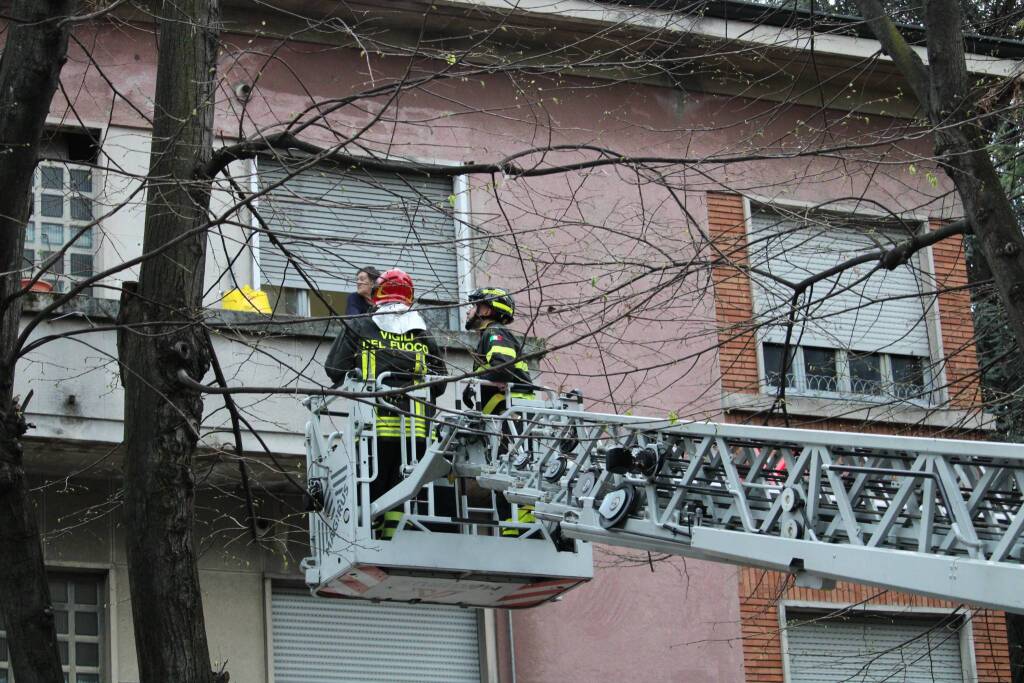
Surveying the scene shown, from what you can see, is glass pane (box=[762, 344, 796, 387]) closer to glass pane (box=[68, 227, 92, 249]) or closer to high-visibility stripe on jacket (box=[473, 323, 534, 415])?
high-visibility stripe on jacket (box=[473, 323, 534, 415])

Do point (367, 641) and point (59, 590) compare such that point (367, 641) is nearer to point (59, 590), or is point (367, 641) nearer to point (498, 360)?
point (59, 590)

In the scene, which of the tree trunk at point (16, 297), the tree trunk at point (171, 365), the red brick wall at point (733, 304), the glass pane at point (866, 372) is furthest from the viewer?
the glass pane at point (866, 372)

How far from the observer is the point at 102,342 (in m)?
12.0

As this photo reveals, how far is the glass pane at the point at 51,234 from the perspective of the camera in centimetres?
1301

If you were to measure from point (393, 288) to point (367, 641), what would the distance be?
13.1 feet

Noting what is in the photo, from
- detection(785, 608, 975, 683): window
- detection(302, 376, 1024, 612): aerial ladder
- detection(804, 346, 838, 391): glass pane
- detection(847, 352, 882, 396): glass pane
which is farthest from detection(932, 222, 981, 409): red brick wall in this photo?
detection(302, 376, 1024, 612): aerial ladder

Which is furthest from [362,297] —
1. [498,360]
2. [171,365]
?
[171,365]

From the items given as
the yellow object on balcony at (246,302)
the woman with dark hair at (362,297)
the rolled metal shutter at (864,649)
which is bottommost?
the rolled metal shutter at (864,649)

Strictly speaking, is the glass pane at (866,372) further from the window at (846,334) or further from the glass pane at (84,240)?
the glass pane at (84,240)

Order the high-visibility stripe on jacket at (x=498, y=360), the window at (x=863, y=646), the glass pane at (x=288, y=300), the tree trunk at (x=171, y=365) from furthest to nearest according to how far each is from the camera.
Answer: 1. the window at (x=863, y=646)
2. the glass pane at (x=288, y=300)
3. the high-visibility stripe on jacket at (x=498, y=360)
4. the tree trunk at (x=171, y=365)

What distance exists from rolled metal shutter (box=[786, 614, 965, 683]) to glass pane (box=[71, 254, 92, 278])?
6.59 m

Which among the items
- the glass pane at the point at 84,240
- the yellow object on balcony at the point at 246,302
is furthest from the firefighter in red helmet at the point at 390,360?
the glass pane at the point at 84,240

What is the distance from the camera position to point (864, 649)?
14820 mm

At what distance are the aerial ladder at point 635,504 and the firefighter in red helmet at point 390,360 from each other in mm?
112
